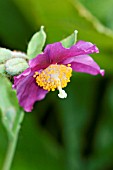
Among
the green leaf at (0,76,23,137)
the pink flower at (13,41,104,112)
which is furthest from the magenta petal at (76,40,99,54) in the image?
the green leaf at (0,76,23,137)

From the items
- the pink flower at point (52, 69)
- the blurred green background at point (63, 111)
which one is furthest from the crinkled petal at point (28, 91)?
the blurred green background at point (63, 111)

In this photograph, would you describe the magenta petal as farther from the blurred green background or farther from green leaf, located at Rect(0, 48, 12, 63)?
the blurred green background

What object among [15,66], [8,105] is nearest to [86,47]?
[15,66]

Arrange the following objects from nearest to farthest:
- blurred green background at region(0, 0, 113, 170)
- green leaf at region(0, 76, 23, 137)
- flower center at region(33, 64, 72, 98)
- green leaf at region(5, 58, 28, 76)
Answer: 1. green leaf at region(5, 58, 28, 76)
2. flower center at region(33, 64, 72, 98)
3. green leaf at region(0, 76, 23, 137)
4. blurred green background at region(0, 0, 113, 170)

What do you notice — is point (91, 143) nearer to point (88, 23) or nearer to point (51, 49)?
point (88, 23)

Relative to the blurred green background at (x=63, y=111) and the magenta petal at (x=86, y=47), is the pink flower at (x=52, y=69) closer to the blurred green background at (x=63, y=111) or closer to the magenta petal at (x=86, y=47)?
the magenta petal at (x=86, y=47)

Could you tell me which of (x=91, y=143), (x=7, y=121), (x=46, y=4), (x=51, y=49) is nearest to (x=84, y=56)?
(x=51, y=49)
